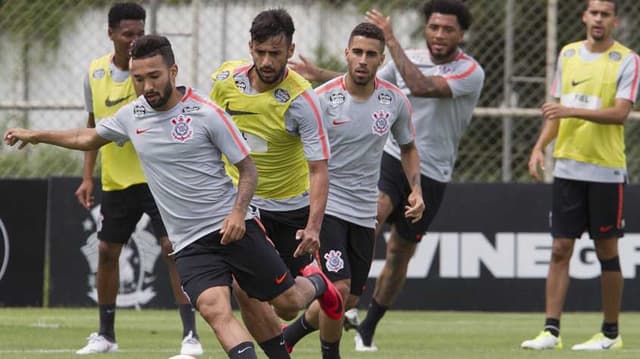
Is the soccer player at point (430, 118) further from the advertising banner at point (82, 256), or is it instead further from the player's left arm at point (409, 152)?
the advertising banner at point (82, 256)

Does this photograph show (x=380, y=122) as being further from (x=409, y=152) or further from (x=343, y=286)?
(x=343, y=286)

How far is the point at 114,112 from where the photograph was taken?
10.2 metres

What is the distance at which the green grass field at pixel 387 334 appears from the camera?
9906mm

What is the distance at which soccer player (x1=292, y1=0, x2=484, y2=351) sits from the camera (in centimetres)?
1062

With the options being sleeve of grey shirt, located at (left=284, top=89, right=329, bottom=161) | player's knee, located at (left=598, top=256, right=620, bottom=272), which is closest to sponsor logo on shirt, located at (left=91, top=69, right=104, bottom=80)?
sleeve of grey shirt, located at (left=284, top=89, right=329, bottom=161)

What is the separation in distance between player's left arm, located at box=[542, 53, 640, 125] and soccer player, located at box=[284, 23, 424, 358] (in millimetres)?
1678

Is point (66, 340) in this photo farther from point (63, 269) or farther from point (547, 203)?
point (547, 203)

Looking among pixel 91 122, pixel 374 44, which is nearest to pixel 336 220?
pixel 374 44

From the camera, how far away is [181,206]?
25.0ft

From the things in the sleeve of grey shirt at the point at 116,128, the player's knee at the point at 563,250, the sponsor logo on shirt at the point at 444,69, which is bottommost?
the player's knee at the point at 563,250

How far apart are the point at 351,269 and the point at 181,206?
1.83 meters

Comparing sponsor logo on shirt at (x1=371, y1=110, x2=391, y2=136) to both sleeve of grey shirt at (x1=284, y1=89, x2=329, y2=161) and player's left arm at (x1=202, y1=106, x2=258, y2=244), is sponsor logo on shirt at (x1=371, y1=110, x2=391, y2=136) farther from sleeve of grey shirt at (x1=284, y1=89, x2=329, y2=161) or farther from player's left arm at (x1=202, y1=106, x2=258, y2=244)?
player's left arm at (x1=202, y1=106, x2=258, y2=244)

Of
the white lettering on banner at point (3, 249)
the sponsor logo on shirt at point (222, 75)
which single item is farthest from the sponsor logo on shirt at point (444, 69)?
the white lettering on banner at point (3, 249)

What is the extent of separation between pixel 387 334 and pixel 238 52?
353cm
